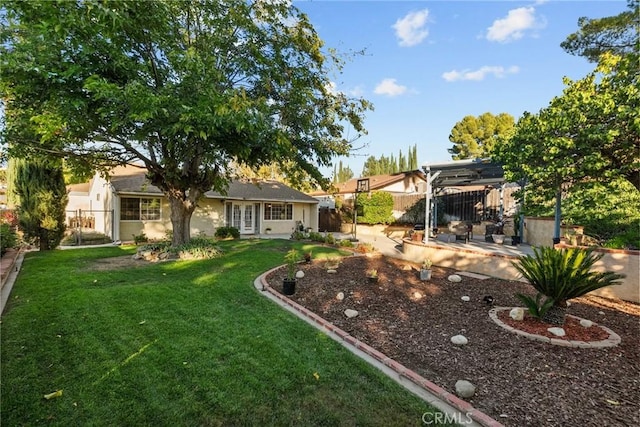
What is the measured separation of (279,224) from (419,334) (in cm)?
1624

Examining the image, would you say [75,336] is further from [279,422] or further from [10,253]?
[10,253]

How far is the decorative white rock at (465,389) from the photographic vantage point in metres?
2.78

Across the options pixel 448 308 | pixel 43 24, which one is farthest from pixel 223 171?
pixel 448 308

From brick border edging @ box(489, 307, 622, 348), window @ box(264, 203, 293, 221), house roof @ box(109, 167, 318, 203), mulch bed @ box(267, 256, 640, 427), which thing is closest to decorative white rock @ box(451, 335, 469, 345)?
mulch bed @ box(267, 256, 640, 427)

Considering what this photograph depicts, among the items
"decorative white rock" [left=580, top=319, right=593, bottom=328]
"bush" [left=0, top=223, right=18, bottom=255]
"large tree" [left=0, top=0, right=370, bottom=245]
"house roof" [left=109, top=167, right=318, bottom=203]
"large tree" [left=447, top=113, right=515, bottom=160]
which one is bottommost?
"decorative white rock" [left=580, top=319, right=593, bottom=328]

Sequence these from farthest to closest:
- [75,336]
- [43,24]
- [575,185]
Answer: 1. [575,185]
2. [43,24]
3. [75,336]

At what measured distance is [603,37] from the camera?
8.86 m

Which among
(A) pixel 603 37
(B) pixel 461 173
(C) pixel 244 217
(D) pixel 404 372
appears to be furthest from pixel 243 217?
(A) pixel 603 37

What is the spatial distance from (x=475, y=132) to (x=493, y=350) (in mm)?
29757

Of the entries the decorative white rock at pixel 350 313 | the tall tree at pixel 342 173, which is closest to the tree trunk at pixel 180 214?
the decorative white rock at pixel 350 313

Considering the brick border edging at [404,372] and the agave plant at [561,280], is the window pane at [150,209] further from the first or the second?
the agave plant at [561,280]

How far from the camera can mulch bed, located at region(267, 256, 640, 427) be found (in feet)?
8.74

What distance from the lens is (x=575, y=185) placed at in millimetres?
7332

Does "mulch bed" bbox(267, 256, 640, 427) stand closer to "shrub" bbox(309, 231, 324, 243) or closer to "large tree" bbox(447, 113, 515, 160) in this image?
"shrub" bbox(309, 231, 324, 243)
